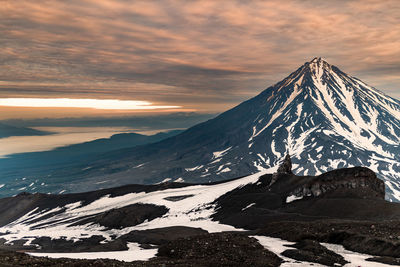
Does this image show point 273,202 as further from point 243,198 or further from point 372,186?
point 372,186

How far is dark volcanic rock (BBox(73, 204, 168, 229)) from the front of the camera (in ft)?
501

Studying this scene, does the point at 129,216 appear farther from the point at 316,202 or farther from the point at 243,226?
the point at 316,202

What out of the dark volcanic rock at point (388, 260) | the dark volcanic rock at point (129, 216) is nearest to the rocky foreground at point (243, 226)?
the dark volcanic rock at point (388, 260)

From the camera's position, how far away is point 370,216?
259ft

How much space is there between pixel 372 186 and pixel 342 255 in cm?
7828

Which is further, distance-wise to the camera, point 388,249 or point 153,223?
point 153,223

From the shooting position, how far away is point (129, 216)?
157375 millimetres

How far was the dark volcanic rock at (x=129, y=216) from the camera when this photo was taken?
153 m

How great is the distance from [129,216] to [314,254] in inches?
5065

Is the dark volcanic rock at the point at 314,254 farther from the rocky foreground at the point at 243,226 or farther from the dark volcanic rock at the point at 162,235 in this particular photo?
the dark volcanic rock at the point at 162,235

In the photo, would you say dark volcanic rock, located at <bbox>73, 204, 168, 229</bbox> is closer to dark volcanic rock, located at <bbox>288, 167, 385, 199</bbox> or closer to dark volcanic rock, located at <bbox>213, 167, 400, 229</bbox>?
dark volcanic rock, located at <bbox>213, 167, 400, 229</bbox>

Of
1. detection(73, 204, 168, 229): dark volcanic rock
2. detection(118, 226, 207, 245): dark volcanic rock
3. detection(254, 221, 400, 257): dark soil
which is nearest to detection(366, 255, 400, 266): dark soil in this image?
detection(254, 221, 400, 257): dark soil

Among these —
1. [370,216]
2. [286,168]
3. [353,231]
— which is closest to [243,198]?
[286,168]

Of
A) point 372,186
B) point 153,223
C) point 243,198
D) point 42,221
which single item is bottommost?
point 42,221
